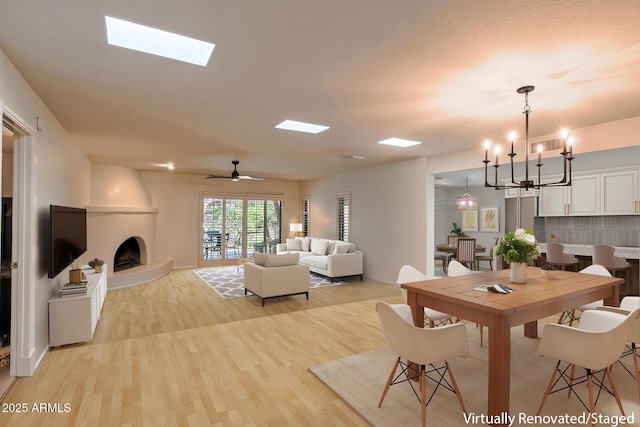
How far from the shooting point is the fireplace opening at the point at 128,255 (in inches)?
291

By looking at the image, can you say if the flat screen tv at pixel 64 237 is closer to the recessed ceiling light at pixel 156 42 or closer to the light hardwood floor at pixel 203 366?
the light hardwood floor at pixel 203 366

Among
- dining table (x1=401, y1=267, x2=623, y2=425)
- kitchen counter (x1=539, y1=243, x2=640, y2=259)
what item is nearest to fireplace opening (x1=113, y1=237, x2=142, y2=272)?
dining table (x1=401, y1=267, x2=623, y2=425)

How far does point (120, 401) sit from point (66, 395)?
0.50 m

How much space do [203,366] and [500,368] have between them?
253cm

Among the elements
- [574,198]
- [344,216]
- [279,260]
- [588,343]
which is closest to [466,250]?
[574,198]

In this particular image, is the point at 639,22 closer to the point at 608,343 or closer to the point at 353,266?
the point at 608,343

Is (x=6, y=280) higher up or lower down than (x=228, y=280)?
higher up

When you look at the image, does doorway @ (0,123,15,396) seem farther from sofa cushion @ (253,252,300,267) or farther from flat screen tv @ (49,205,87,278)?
sofa cushion @ (253,252,300,267)

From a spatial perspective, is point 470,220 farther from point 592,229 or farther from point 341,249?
point 341,249

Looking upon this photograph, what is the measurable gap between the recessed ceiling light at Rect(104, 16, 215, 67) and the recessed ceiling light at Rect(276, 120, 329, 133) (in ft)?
5.62

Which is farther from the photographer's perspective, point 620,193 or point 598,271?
point 620,193

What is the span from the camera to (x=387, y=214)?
713cm

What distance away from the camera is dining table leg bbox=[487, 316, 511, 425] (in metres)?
2.17

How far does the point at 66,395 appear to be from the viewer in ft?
A: 8.59
